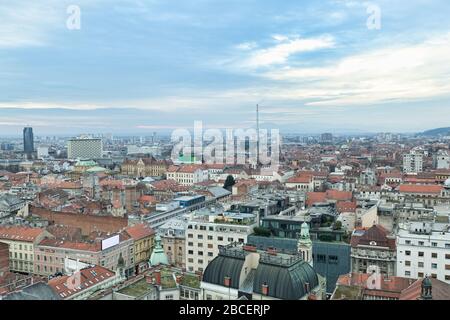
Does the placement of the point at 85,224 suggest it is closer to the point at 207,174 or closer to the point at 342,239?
the point at 342,239

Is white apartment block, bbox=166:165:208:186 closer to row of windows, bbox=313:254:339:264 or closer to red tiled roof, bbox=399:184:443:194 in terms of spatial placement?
red tiled roof, bbox=399:184:443:194

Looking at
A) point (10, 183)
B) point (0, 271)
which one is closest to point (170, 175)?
point (10, 183)

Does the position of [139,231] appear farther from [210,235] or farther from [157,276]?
[157,276]

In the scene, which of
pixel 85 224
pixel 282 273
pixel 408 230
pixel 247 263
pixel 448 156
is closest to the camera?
pixel 282 273

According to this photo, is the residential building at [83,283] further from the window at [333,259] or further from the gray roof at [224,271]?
the window at [333,259]
